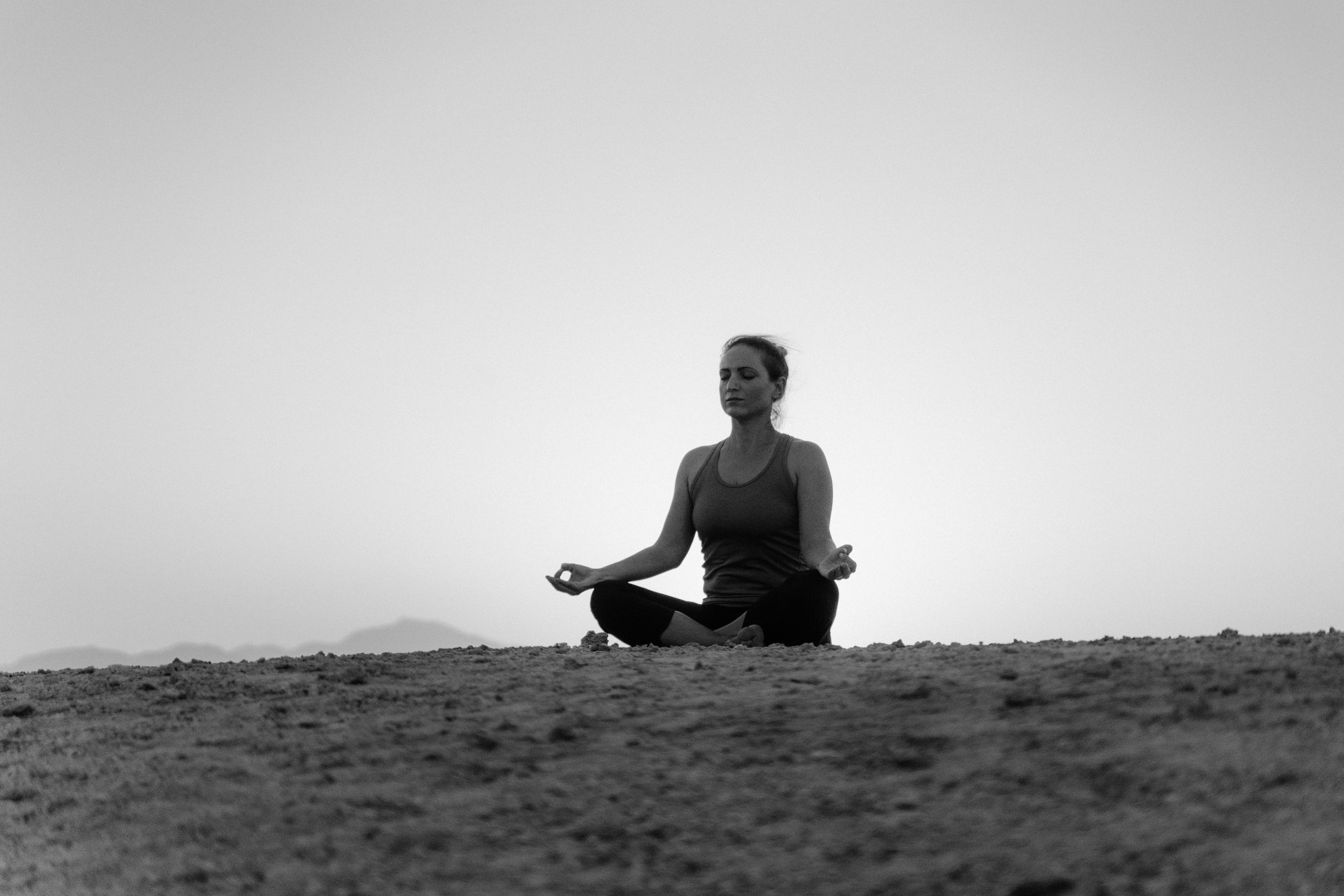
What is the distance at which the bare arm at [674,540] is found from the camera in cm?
595

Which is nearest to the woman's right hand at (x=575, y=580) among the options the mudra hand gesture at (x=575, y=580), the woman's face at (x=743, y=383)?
the mudra hand gesture at (x=575, y=580)

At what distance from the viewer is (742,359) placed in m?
5.86

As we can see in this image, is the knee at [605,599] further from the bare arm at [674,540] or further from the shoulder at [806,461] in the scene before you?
the shoulder at [806,461]

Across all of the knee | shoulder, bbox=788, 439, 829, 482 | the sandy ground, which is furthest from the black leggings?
the sandy ground

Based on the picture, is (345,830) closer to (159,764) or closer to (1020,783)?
(159,764)

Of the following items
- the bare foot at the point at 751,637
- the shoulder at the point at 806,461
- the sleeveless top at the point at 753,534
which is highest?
the shoulder at the point at 806,461

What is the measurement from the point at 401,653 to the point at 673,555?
1497 millimetres

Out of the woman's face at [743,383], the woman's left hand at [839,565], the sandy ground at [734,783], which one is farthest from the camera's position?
the woman's face at [743,383]

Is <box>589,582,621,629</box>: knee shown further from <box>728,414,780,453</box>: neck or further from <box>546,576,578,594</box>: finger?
<box>728,414,780,453</box>: neck

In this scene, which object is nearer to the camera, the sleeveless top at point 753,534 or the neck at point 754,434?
the sleeveless top at point 753,534

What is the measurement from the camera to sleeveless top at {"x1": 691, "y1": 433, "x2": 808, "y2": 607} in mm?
5691

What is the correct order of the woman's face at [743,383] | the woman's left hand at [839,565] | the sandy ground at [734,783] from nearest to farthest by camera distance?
the sandy ground at [734,783] → the woman's left hand at [839,565] → the woman's face at [743,383]

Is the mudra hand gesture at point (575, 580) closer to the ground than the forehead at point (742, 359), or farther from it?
closer to the ground

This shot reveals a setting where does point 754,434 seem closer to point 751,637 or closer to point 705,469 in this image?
point 705,469
